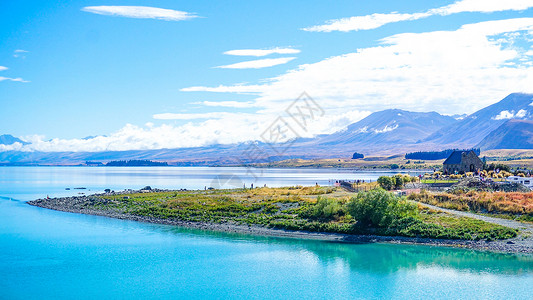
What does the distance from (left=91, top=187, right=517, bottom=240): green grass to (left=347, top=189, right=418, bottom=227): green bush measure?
1.50 feet

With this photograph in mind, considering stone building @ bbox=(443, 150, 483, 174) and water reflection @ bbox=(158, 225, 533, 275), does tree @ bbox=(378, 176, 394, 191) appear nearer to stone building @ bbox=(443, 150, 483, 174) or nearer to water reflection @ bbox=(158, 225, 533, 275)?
stone building @ bbox=(443, 150, 483, 174)

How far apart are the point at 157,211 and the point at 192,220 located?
7.73 metres

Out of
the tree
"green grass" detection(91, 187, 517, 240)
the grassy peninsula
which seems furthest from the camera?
the tree

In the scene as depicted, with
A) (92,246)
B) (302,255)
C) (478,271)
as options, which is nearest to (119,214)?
(92,246)

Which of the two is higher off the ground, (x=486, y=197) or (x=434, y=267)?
(x=486, y=197)

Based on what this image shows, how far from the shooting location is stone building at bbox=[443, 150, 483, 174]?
81.7 m

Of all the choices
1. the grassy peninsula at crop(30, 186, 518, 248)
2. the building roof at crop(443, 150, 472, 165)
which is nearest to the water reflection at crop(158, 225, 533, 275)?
the grassy peninsula at crop(30, 186, 518, 248)

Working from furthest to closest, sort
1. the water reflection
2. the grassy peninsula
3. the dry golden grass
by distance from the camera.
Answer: the dry golden grass < the grassy peninsula < the water reflection

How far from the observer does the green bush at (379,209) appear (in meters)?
42.4

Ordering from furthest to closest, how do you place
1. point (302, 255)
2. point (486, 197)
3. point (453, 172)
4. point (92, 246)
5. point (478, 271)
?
point (453, 172) < point (486, 197) < point (92, 246) < point (302, 255) < point (478, 271)

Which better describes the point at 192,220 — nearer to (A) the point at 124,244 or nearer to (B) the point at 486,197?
(A) the point at 124,244

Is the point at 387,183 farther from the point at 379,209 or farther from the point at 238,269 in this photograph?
the point at 238,269

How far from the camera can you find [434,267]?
34406 mm

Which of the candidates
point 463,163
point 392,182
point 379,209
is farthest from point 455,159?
point 379,209
